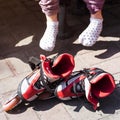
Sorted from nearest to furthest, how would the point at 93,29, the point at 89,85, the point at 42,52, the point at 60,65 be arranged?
the point at 89,85 → the point at 60,65 → the point at 93,29 → the point at 42,52

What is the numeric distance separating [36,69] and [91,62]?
0.41 meters

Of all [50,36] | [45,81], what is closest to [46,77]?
[45,81]

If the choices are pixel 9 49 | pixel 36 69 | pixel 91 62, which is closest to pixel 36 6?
pixel 9 49

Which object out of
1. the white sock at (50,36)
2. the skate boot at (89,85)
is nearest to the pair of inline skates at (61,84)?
the skate boot at (89,85)

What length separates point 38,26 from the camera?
2.42 meters

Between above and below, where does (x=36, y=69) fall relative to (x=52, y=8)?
below

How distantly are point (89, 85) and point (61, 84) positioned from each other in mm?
146

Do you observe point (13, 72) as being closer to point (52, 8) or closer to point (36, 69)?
point (36, 69)

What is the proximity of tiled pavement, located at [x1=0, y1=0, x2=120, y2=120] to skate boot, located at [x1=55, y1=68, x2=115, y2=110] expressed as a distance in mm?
59

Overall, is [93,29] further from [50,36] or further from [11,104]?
[11,104]

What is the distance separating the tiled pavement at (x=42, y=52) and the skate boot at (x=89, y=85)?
0.19ft

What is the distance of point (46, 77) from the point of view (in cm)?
166

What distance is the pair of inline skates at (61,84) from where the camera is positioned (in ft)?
5.44

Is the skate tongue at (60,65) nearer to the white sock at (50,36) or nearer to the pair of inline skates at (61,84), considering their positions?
the pair of inline skates at (61,84)
